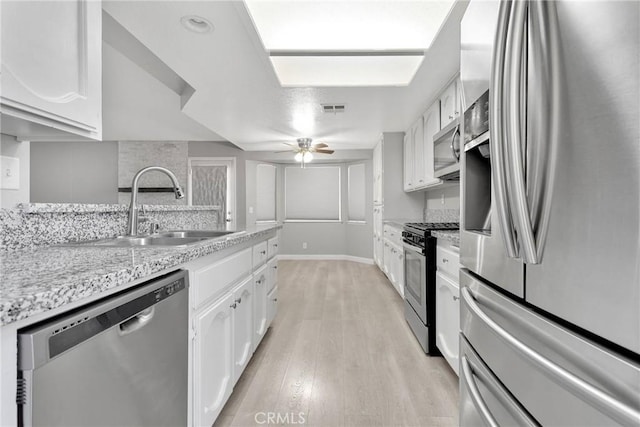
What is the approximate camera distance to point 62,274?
27.5 inches

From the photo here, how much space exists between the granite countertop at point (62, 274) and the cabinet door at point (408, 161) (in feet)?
12.0

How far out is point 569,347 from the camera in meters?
0.55

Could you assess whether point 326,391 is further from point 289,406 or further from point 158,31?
point 158,31

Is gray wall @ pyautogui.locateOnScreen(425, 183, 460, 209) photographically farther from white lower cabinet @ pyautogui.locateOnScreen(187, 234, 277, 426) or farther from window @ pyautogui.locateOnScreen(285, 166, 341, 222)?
window @ pyautogui.locateOnScreen(285, 166, 341, 222)

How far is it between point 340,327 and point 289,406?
1.18 m

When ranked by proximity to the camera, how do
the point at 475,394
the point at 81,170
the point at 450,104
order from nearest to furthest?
the point at 475,394 → the point at 450,104 → the point at 81,170

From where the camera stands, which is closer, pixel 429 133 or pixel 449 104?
pixel 449 104

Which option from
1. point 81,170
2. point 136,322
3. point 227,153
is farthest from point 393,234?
point 81,170

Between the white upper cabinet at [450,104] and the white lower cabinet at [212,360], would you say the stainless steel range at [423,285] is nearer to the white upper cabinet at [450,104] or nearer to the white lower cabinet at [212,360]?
the white upper cabinet at [450,104]

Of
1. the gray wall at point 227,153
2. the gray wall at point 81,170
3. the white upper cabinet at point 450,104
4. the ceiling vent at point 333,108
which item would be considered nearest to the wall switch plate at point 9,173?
the white upper cabinet at point 450,104

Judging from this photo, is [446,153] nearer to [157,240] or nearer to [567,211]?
[567,211]

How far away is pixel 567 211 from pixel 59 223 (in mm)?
1723

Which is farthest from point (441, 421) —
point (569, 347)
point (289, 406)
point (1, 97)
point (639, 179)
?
point (1, 97)

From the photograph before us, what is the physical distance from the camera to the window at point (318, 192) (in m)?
7.00
